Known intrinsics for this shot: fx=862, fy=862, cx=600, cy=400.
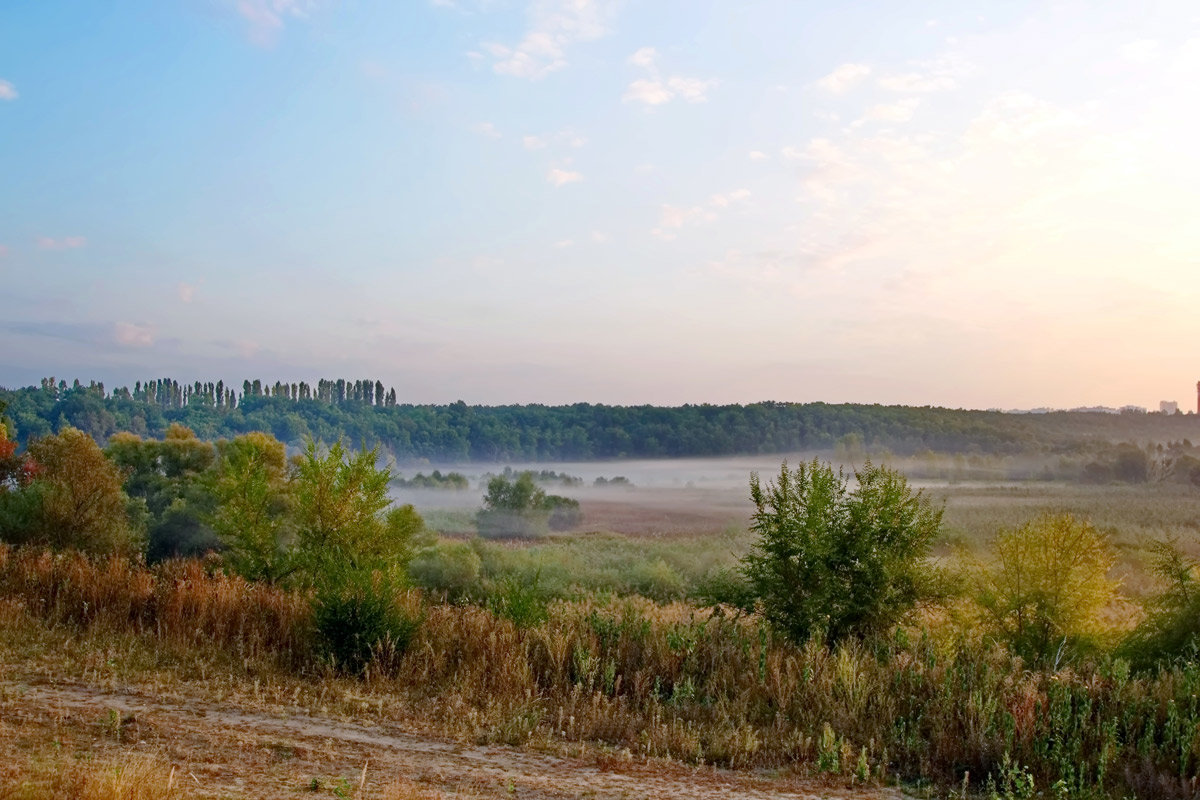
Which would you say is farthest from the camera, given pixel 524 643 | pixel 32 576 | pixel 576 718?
pixel 32 576

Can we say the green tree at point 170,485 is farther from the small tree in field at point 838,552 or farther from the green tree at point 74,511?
the small tree in field at point 838,552

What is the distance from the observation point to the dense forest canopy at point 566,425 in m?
73.1

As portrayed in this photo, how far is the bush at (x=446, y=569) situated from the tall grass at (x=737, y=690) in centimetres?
1665

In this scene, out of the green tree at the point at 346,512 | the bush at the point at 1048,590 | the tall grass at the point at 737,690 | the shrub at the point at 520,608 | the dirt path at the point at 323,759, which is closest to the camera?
the dirt path at the point at 323,759

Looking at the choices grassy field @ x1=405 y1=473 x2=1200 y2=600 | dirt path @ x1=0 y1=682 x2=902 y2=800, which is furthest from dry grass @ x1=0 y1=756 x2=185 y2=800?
grassy field @ x1=405 y1=473 x2=1200 y2=600

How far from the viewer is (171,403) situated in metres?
93.9

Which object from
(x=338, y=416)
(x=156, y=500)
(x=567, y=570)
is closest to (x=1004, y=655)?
(x=567, y=570)

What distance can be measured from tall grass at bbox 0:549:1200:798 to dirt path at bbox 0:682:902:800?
529mm

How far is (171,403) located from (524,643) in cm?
9558

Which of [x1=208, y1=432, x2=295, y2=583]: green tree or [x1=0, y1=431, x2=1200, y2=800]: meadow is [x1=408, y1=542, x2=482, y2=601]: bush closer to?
[x1=208, y1=432, x2=295, y2=583]: green tree

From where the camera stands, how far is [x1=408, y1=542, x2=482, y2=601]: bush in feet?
94.4

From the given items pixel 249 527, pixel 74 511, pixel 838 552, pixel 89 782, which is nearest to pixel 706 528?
pixel 74 511

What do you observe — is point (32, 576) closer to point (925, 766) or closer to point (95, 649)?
point (95, 649)

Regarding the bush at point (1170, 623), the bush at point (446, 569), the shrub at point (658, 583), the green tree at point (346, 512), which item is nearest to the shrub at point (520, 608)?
the green tree at point (346, 512)
